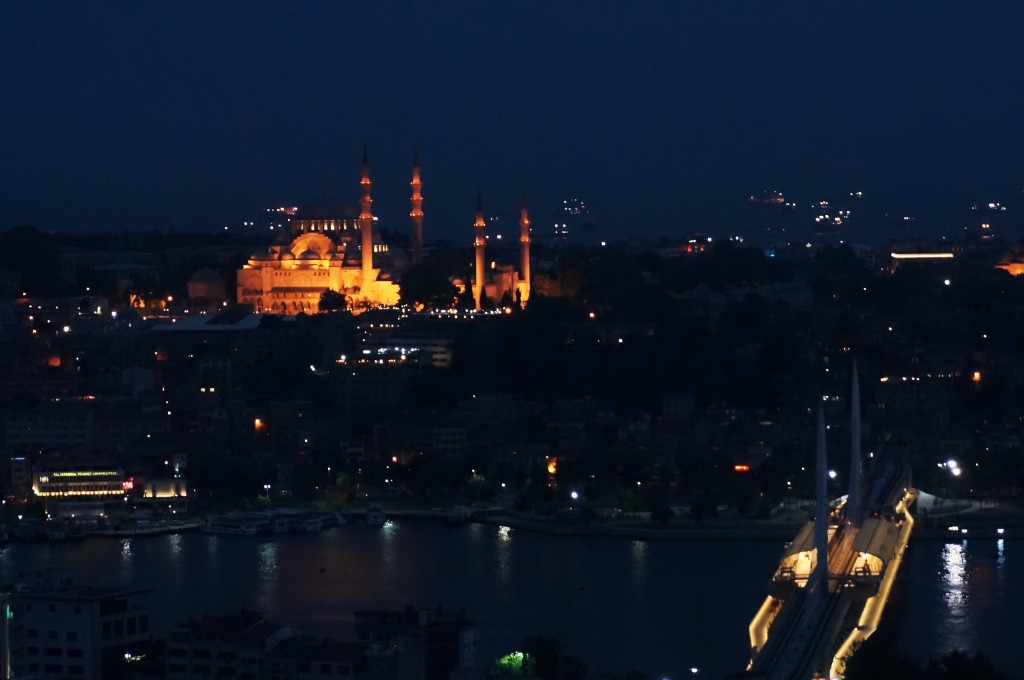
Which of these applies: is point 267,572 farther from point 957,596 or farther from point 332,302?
point 332,302

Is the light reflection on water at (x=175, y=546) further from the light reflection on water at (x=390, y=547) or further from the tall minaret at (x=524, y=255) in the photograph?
the tall minaret at (x=524, y=255)

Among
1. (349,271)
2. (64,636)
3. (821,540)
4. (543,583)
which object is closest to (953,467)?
(543,583)

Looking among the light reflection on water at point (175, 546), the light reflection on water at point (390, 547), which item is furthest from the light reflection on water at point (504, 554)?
the light reflection on water at point (175, 546)

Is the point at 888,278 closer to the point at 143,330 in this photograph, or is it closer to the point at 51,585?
the point at 143,330

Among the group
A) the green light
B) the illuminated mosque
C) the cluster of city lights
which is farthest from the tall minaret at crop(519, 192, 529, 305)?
the green light

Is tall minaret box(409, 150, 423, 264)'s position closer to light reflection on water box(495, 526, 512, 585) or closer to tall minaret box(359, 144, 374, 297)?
tall minaret box(359, 144, 374, 297)

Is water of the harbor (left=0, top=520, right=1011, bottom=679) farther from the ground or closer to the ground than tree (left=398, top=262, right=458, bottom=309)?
closer to the ground
